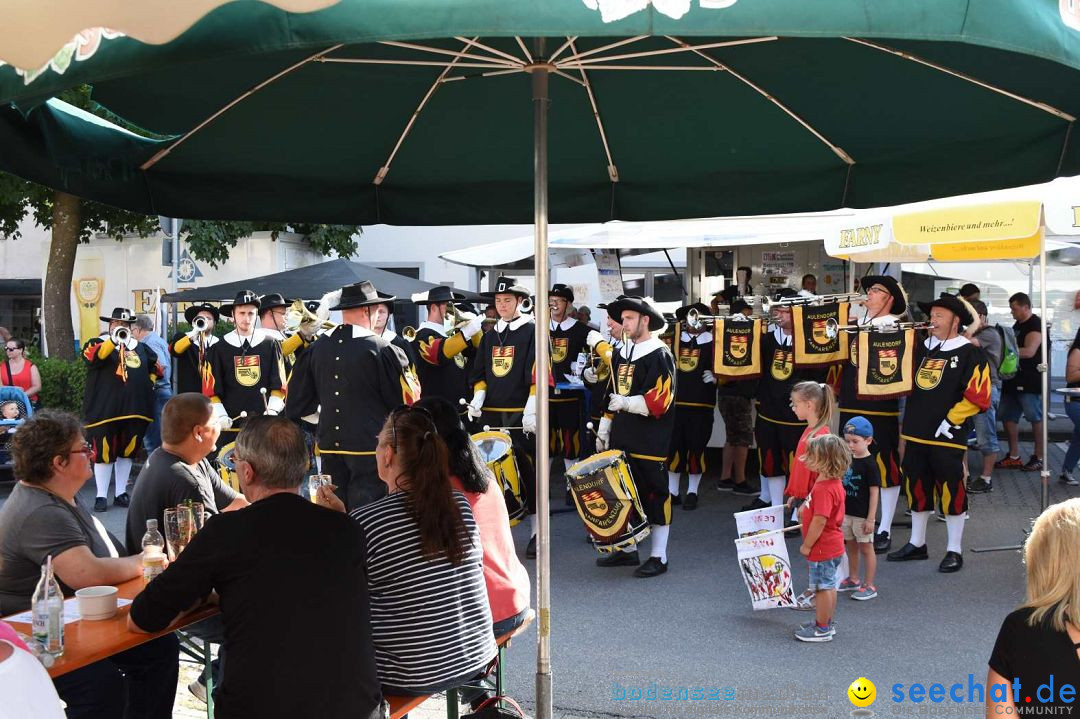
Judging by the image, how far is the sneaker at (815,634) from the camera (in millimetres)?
5832

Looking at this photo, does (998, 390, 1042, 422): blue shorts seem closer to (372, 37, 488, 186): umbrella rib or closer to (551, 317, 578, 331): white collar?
(551, 317, 578, 331): white collar

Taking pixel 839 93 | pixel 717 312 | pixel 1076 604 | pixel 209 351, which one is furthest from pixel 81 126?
pixel 717 312

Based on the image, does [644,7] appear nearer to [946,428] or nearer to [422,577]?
[422,577]

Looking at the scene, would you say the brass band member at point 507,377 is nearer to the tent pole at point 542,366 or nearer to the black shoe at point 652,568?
the black shoe at point 652,568

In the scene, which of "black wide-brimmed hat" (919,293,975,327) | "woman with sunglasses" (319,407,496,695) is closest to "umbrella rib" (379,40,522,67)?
"woman with sunglasses" (319,407,496,695)

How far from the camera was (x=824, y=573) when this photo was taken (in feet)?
18.5

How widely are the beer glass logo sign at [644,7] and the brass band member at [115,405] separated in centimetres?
931

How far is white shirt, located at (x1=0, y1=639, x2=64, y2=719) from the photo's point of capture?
162 centimetres

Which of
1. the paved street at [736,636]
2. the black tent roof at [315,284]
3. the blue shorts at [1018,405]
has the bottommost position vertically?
the paved street at [736,636]

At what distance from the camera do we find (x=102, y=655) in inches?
120

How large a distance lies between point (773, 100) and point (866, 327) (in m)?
4.03

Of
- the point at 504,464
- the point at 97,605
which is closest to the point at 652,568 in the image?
the point at 504,464

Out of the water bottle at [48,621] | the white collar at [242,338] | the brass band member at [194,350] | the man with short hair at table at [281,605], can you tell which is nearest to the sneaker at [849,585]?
the man with short hair at table at [281,605]

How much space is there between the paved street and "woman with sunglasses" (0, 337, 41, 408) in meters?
7.31
